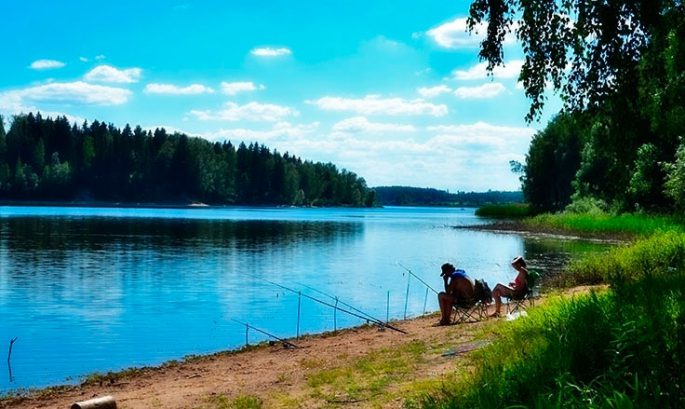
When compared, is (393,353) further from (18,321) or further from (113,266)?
(113,266)

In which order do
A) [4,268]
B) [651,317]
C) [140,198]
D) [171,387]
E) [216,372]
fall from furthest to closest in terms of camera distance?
[140,198] < [4,268] < [216,372] < [171,387] < [651,317]

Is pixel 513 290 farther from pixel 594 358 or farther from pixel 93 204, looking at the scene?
pixel 93 204

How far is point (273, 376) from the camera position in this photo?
40.2 ft

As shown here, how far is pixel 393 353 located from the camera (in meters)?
12.9

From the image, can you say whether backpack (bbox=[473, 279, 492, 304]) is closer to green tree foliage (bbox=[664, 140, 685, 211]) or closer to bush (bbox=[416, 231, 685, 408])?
bush (bbox=[416, 231, 685, 408])

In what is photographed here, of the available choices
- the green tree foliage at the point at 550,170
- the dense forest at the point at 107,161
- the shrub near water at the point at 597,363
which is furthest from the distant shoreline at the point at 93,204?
the shrub near water at the point at 597,363

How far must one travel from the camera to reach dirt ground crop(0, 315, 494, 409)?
10.0 m

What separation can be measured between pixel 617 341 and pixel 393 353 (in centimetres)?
678

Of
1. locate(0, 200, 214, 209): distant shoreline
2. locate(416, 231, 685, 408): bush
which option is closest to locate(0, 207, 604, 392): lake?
locate(416, 231, 685, 408): bush

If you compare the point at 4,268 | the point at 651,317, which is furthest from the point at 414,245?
the point at 651,317

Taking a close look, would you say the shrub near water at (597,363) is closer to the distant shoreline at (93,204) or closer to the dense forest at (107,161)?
the distant shoreline at (93,204)

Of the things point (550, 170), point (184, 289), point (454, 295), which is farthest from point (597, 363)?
point (550, 170)

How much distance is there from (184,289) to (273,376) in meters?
17.4

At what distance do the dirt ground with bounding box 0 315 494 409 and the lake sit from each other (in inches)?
67.8
